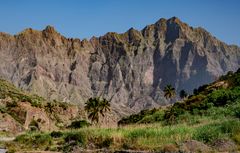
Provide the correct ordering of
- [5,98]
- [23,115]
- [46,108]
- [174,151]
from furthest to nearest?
[46,108] → [5,98] → [23,115] → [174,151]

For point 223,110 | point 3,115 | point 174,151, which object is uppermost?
point 3,115

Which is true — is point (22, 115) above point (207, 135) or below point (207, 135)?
above

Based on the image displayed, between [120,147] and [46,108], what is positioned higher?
[46,108]

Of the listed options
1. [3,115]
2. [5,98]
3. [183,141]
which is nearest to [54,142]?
[183,141]

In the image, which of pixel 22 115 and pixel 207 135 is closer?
pixel 207 135

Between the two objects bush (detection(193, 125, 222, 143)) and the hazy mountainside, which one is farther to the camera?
the hazy mountainside

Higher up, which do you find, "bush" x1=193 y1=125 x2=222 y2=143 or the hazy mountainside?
the hazy mountainside

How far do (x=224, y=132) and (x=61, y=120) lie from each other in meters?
162

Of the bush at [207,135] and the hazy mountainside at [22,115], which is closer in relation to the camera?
the bush at [207,135]

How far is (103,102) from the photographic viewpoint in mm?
156500

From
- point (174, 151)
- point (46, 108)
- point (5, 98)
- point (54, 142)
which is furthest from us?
point (46, 108)

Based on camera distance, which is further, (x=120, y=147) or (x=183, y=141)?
(x=120, y=147)

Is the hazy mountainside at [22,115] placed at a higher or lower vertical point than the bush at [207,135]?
higher

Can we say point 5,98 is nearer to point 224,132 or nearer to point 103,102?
point 103,102
